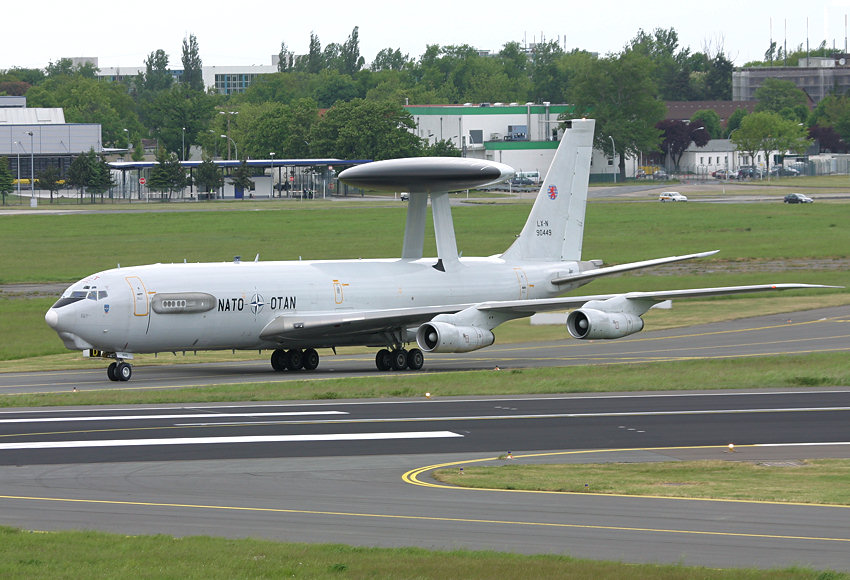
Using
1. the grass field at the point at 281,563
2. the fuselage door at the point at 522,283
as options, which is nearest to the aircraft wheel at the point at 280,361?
the fuselage door at the point at 522,283

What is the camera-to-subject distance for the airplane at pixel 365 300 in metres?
43.6

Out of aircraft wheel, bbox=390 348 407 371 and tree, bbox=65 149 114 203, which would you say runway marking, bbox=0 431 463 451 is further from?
tree, bbox=65 149 114 203

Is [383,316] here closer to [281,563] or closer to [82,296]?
[82,296]

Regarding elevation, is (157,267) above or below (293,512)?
above

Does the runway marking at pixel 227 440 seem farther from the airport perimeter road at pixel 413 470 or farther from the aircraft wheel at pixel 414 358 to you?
the aircraft wheel at pixel 414 358

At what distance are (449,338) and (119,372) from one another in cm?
1151

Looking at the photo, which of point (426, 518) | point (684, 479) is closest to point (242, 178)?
point (684, 479)

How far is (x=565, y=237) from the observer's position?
2163 inches

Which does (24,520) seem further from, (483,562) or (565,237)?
(565,237)

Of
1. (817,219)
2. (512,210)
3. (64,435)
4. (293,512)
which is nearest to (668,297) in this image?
(64,435)

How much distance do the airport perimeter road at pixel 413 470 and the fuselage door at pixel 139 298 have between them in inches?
278

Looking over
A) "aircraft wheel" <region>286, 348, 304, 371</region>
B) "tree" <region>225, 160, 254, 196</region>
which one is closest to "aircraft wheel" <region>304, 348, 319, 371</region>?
"aircraft wheel" <region>286, 348, 304, 371</region>

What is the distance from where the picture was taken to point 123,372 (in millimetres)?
43969

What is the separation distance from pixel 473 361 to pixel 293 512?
1114 inches
